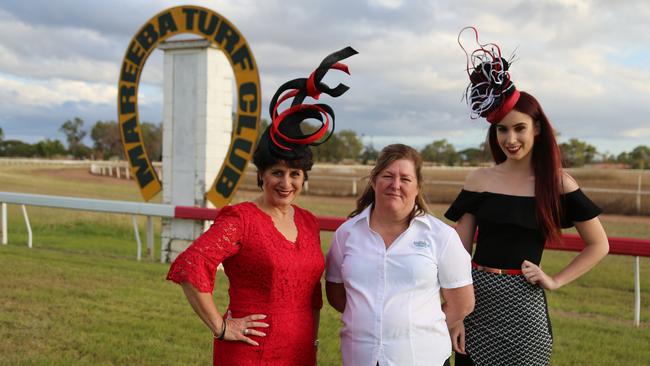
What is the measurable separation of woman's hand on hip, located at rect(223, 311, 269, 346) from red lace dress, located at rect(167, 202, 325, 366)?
30 mm

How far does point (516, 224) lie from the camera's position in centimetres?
279

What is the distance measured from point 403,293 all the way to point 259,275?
1.95ft

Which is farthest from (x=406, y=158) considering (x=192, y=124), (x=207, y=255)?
(x=192, y=124)

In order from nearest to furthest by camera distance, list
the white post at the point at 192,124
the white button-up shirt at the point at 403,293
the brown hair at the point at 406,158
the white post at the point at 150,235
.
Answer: the white button-up shirt at the point at 403,293
the brown hair at the point at 406,158
the white post at the point at 192,124
the white post at the point at 150,235

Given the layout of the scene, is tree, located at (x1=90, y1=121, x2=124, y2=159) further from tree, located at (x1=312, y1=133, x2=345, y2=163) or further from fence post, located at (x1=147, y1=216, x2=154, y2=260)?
fence post, located at (x1=147, y1=216, x2=154, y2=260)

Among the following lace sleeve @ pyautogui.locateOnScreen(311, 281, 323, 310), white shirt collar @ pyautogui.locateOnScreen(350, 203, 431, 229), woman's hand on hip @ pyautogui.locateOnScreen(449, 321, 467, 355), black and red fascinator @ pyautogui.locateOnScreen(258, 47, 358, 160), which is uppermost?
black and red fascinator @ pyautogui.locateOnScreen(258, 47, 358, 160)

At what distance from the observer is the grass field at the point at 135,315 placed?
16.1 ft

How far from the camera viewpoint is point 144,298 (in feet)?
21.6

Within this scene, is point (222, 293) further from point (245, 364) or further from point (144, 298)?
point (245, 364)

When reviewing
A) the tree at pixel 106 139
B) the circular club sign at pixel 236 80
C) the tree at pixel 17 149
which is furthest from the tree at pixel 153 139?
the circular club sign at pixel 236 80

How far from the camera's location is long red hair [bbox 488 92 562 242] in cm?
277

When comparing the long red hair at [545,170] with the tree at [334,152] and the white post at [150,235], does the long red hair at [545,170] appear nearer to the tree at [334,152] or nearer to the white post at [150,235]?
the white post at [150,235]

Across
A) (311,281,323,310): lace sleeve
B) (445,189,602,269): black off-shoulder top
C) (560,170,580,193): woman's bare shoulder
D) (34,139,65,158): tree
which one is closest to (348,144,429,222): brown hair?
(445,189,602,269): black off-shoulder top

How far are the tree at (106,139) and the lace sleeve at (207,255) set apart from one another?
281 feet
